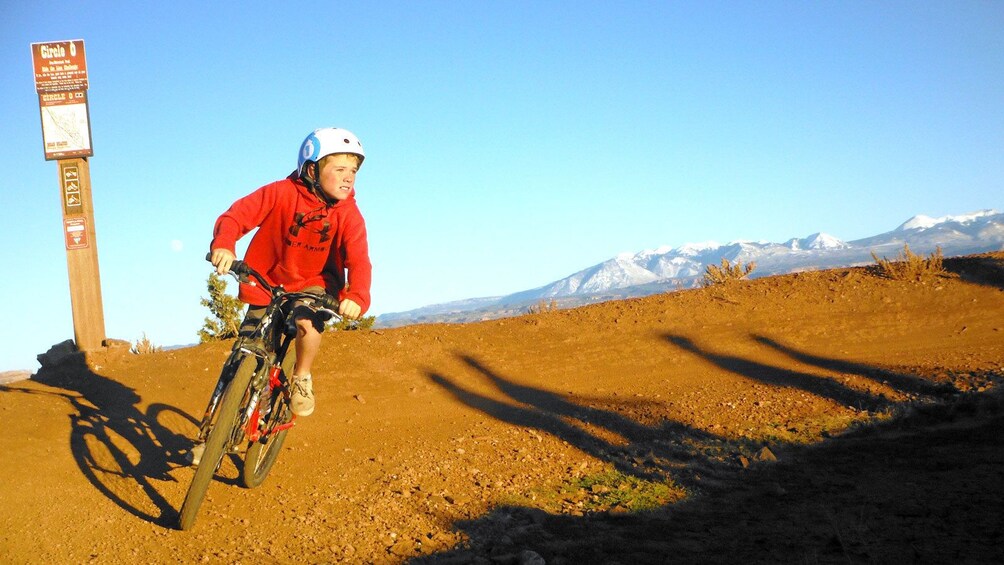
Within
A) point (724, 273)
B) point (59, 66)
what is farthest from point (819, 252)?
point (59, 66)

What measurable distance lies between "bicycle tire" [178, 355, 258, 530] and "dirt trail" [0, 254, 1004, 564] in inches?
7.7

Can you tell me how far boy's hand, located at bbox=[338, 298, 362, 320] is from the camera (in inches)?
177

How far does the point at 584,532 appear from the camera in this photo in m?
4.47

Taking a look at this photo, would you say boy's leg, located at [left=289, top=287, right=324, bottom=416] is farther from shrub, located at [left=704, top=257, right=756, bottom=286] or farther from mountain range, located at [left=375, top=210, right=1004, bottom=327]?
mountain range, located at [left=375, top=210, right=1004, bottom=327]

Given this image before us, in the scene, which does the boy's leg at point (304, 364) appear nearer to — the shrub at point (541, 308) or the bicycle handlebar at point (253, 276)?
the bicycle handlebar at point (253, 276)

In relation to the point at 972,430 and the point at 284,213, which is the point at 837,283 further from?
the point at 284,213

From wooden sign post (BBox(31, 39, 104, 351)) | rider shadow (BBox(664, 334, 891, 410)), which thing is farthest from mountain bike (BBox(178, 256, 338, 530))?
wooden sign post (BBox(31, 39, 104, 351))

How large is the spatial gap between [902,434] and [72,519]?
6040 millimetres

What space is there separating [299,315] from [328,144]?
110cm

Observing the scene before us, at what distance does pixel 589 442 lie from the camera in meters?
6.49

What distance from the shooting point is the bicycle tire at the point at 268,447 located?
514 centimetres

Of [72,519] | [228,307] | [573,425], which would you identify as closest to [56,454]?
[72,519]

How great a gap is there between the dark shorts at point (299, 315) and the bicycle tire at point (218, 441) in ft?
1.26

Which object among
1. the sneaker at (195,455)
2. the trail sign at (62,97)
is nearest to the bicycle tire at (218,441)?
the sneaker at (195,455)
